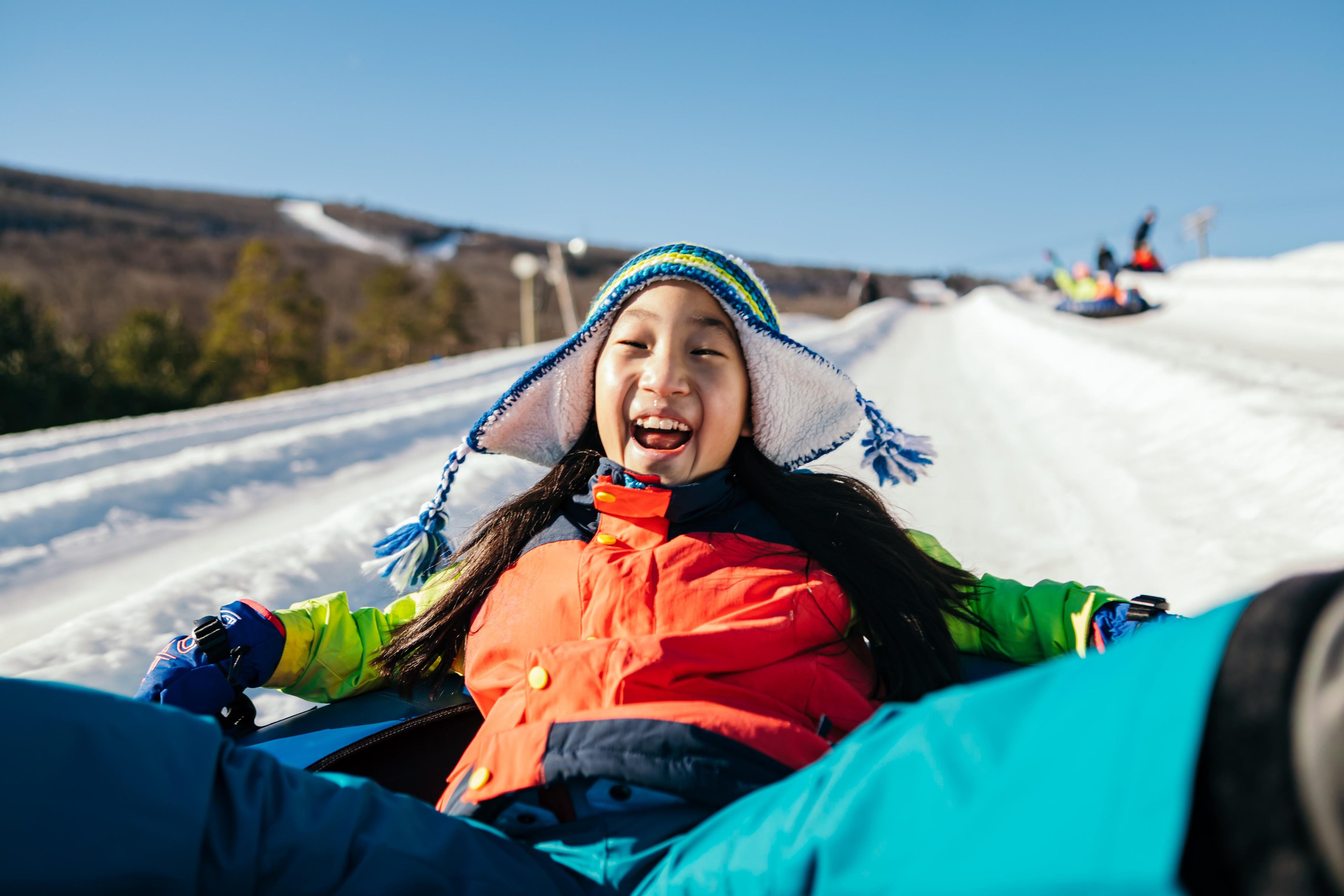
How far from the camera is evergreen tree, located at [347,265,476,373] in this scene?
120ft

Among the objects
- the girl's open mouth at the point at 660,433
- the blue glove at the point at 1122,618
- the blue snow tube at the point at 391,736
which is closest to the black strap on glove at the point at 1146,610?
the blue glove at the point at 1122,618

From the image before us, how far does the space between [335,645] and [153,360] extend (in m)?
23.3

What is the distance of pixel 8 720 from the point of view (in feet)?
2.61

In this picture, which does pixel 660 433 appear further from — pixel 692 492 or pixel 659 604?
pixel 659 604

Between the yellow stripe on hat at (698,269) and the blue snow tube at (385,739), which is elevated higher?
the yellow stripe on hat at (698,269)

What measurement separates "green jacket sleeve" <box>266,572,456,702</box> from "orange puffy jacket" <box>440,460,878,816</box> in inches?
12.3

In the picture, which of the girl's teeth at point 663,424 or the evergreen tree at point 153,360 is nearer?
the girl's teeth at point 663,424

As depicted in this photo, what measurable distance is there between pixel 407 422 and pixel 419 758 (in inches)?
196

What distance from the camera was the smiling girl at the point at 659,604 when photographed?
103 cm

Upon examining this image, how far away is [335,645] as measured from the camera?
5.29ft

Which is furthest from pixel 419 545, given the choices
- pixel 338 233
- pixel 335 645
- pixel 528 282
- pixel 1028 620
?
pixel 338 233

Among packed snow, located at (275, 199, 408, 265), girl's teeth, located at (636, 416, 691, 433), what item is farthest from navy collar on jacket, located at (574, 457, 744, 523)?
packed snow, located at (275, 199, 408, 265)

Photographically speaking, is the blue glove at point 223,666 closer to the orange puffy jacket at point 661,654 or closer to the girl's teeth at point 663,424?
the orange puffy jacket at point 661,654

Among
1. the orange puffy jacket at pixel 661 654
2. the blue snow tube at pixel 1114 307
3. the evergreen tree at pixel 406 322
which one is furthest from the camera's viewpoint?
the evergreen tree at pixel 406 322
